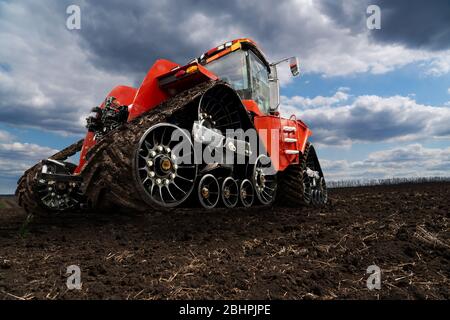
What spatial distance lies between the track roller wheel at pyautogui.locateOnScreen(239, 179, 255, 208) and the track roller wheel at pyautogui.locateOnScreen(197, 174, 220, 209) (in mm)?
758

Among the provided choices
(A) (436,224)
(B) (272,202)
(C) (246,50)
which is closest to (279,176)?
(B) (272,202)

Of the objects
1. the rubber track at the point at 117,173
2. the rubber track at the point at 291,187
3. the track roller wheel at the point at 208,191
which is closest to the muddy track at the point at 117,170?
the rubber track at the point at 117,173

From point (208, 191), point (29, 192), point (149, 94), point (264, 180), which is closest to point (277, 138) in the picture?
point (264, 180)

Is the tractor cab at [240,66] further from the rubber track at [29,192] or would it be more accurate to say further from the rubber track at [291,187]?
the rubber track at [29,192]

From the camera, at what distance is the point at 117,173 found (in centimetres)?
468

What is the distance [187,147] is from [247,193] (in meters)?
2.44

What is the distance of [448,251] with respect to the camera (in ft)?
11.9

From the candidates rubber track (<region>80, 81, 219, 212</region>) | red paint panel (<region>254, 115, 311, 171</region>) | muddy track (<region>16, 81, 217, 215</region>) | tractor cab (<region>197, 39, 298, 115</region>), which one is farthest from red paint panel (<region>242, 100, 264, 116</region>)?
rubber track (<region>80, 81, 219, 212</region>)

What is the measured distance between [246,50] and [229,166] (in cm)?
264

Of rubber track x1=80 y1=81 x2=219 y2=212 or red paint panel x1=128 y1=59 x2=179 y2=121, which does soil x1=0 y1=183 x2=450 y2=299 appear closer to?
rubber track x1=80 y1=81 x2=219 y2=212

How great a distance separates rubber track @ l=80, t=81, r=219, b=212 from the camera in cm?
468

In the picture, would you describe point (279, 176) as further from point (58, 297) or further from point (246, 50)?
point (58, 297)

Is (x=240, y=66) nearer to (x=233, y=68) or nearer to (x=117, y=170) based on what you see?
(x=233, y=68)
